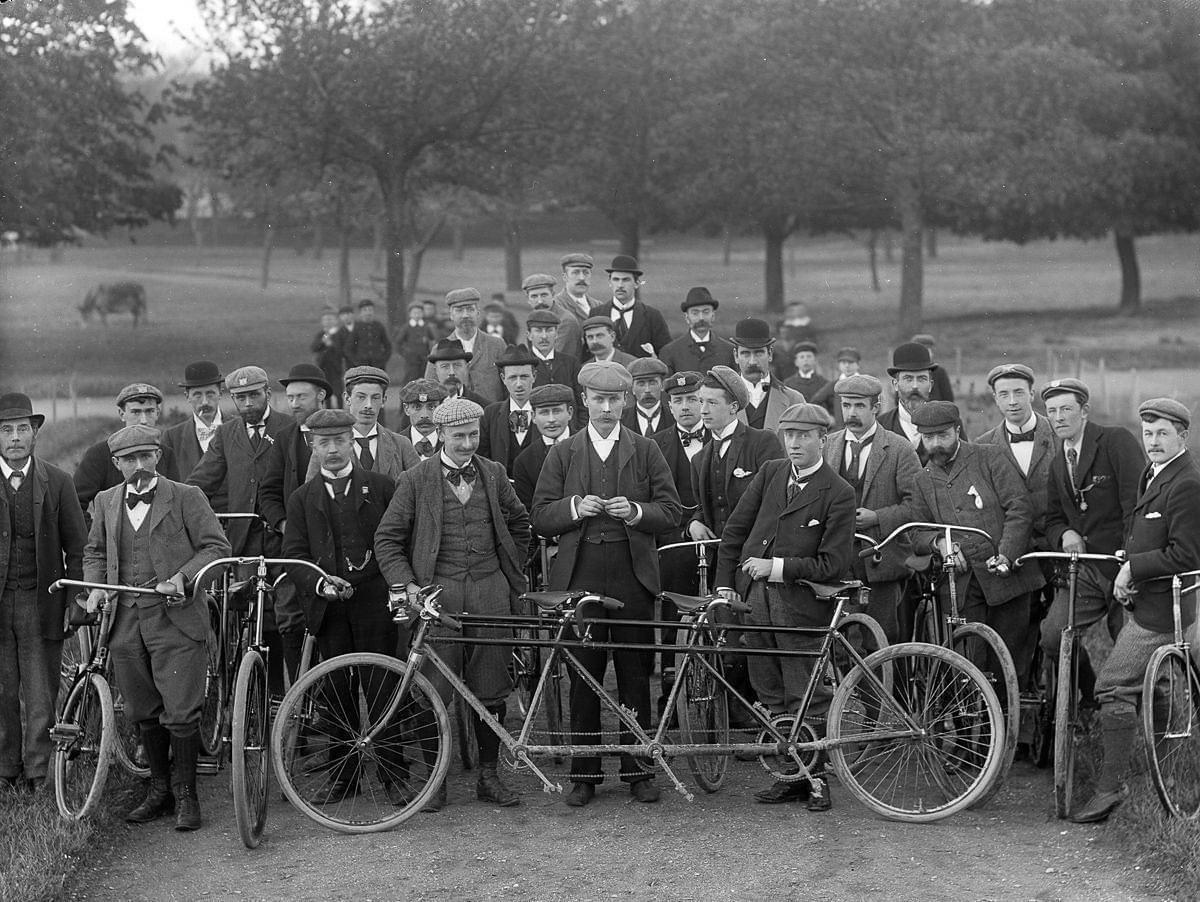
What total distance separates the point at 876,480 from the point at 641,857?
273cm

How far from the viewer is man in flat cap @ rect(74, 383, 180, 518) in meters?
9.13

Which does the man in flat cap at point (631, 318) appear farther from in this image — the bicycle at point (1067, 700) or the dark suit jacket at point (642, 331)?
the bicycle at point (1067, 700)

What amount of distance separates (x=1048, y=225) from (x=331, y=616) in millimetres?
27401

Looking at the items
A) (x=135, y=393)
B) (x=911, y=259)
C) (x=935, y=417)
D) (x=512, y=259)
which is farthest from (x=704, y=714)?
(x=512, y=259)

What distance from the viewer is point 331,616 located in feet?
26.9

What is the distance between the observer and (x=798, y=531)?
7996 millimetres

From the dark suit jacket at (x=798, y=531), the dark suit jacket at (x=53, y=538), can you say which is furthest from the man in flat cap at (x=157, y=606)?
the dark suit jacket at (x=798, y=531)

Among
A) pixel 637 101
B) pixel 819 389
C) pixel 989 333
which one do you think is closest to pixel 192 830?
pixel 819 389

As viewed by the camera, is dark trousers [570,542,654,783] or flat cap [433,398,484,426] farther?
dark trousers [570,542,654,783]

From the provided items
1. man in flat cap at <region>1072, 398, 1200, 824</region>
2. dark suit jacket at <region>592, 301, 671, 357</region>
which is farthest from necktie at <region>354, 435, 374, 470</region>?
man in flat cap at <region>1072, 398, 1200, 824</region>

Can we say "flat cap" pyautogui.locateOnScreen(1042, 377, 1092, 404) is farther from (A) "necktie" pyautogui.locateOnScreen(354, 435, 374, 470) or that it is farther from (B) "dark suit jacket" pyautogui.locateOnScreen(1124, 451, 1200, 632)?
(A) "necktie" pyautogui.locateOnScreen(354, 435, 374, 470)

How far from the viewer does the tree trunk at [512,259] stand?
31.7 m

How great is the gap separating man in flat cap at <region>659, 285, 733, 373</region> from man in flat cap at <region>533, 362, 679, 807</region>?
363cm

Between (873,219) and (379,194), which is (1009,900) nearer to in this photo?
(379,194)
